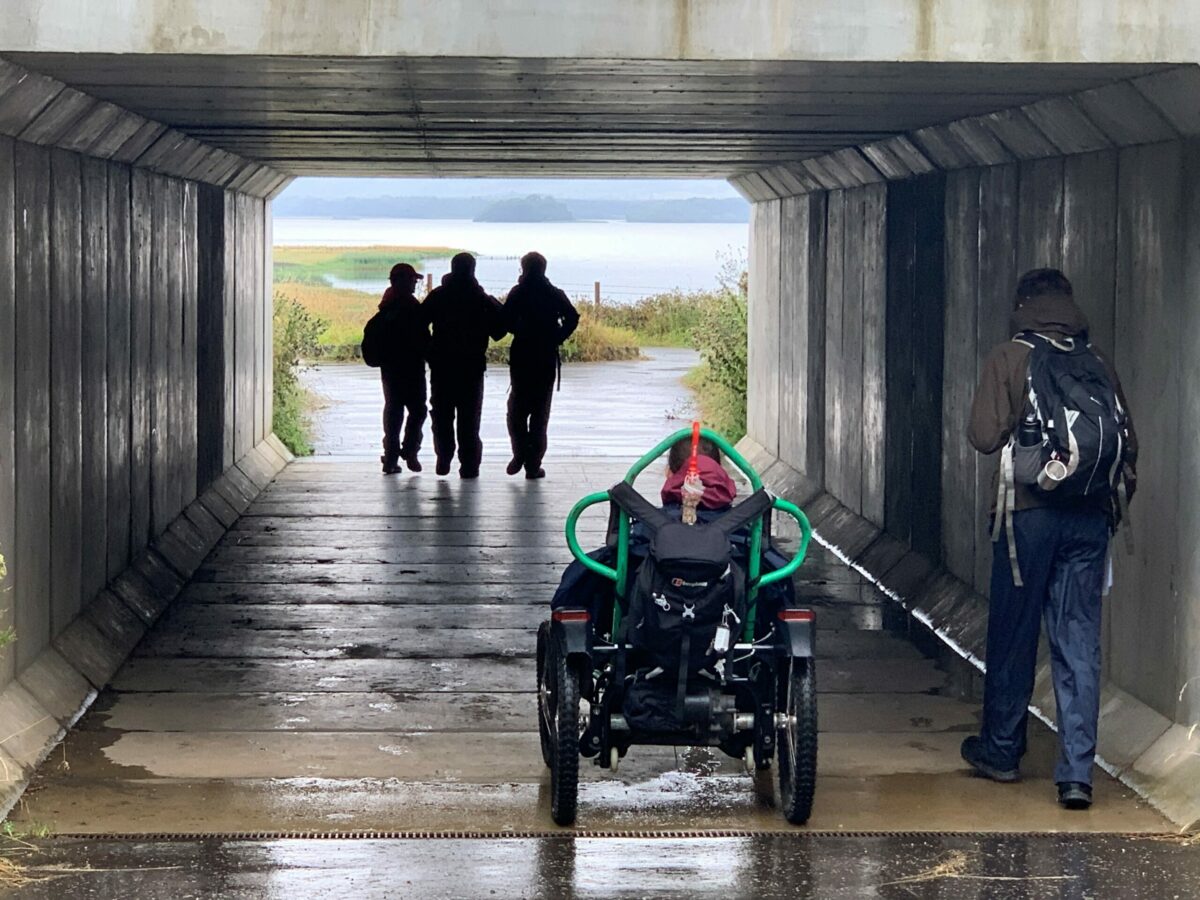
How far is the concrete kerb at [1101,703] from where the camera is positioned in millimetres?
6844

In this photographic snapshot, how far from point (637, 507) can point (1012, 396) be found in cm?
151

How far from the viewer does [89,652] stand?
8938mm

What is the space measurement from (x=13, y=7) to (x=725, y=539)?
9.43 feet

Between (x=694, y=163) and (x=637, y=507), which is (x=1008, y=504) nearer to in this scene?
(x=637, y=507)

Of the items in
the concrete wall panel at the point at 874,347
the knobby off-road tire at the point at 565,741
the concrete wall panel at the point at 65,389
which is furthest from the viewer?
the concrete wall panel at the point at 874,347

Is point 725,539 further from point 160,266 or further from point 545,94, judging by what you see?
point 160,266

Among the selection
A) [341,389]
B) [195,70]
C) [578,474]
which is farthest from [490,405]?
[195,70]

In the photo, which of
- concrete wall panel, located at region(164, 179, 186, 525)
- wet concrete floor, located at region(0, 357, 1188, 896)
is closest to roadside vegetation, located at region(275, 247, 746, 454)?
concrete wall panel, located at region(164, 179, 186, 525)

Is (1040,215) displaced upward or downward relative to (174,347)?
upward

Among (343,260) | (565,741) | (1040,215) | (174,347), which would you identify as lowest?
(565,741)

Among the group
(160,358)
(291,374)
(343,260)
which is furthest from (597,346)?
(343,260)

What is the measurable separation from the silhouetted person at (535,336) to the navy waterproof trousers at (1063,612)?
8.98m

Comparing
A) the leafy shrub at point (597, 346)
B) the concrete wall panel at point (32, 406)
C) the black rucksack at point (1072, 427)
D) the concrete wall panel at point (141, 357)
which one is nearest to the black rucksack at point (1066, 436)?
the black rucksack at point (1072, 427)

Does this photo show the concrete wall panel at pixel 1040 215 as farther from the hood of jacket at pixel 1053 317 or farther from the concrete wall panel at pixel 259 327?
the concrete wall panel at pixel 259 327
